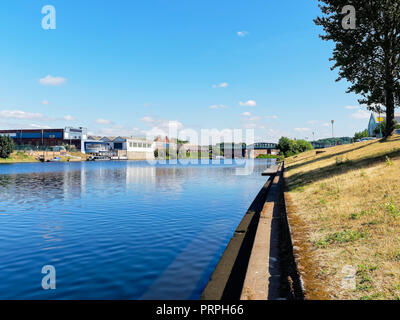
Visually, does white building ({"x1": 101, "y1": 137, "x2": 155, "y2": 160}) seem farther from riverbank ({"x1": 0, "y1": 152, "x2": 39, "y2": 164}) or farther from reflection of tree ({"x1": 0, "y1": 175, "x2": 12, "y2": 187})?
reflection of tree ({"x1": 0, "y1": 175, "x2": 12, "y2": 187})

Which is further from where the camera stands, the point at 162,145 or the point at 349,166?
the point at 162,145

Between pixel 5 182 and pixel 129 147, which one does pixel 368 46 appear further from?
pixel 129 147

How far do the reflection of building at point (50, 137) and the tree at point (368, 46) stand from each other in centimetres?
13433

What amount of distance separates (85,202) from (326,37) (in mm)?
27434

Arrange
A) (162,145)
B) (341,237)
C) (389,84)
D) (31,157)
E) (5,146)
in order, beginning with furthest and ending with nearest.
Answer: (162,145) → (31,157) → (5,146) → (389,84) → (341,237)

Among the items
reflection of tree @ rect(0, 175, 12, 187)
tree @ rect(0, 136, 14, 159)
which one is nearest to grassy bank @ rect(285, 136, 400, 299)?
reflection of tree @ rect(0, 175, 12, 187)

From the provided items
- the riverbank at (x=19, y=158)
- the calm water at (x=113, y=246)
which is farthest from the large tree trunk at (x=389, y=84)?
the riverbank at (x=19, y=158)

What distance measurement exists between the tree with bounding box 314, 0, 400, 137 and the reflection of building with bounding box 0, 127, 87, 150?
134328 mm

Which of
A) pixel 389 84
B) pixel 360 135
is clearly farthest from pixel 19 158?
pixel 360 135

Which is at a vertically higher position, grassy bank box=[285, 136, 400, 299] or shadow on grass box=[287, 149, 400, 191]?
shadow on grass box=[287, 149, 400, 191]

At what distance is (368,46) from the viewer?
27.0 m

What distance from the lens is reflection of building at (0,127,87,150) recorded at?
5458 inches

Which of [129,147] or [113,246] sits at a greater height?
[129,147]

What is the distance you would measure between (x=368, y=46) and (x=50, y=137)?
468 feet
